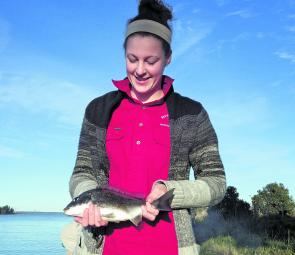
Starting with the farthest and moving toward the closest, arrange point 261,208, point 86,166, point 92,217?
point 261,208, point 86,166, point 92,217

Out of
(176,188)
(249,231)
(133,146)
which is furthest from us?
(249,231)

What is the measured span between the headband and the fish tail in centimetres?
121

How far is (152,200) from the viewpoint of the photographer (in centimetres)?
357

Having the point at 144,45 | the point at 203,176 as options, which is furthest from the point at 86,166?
the point at 144,45

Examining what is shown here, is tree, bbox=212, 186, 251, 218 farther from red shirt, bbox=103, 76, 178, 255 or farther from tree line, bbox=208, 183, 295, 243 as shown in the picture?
red shirt, bbox=103, 76, 178, 255

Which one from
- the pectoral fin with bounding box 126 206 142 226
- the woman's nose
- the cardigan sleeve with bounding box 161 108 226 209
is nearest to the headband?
the woman's nose

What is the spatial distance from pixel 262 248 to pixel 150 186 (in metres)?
9.73

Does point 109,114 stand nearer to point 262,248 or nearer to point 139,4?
point 139,4

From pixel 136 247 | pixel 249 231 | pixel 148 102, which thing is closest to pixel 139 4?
pixel 148 102

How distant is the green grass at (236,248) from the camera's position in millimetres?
12164

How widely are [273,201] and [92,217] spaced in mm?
16824

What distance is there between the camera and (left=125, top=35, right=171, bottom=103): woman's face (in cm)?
392

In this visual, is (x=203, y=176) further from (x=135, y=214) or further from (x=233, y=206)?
(x=233, y=206)

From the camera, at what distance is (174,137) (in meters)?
3.92
